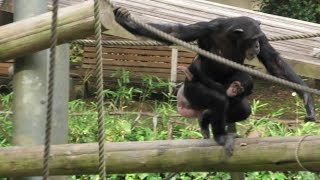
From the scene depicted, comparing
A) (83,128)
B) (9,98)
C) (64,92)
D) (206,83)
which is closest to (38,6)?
(64,92)

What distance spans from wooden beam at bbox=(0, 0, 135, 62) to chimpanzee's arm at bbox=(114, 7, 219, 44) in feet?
0.10

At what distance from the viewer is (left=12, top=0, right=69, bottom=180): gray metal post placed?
2.56 m

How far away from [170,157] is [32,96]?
2.08 ft

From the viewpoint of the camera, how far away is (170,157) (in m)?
2.34

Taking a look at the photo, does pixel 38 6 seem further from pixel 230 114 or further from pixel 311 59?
pixel 311 59

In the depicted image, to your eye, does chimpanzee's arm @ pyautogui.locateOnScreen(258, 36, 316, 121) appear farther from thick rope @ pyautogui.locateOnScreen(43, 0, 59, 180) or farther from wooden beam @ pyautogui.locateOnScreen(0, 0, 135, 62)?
thick rope @ pyautogui.locateOnScreen(43, 0, 59, 180)

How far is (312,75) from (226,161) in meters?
0.85

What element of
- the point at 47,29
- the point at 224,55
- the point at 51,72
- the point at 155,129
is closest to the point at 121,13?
the point at 47,29

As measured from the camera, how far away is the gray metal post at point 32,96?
2557 millimetres

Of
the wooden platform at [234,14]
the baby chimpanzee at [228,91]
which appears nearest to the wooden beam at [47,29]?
the baby chimpanzee at [228,91]

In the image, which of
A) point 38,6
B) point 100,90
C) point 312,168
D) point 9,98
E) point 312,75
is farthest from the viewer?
point 9,98

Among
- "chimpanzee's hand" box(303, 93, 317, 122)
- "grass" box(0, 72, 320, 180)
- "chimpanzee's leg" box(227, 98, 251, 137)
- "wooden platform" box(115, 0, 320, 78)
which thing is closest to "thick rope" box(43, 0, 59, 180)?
"chimpanzee's leg" box(227, 98, 251, 137)

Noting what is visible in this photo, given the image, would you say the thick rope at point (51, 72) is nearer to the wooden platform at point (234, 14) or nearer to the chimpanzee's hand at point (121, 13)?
the chimpanzee's hand at point (121, 13)

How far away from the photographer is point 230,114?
105 inches
